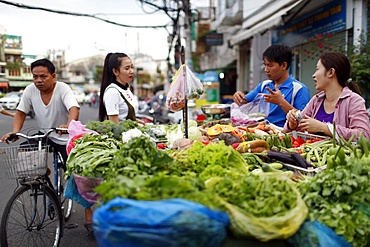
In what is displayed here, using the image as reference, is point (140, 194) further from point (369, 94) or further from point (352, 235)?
point (369, 94)

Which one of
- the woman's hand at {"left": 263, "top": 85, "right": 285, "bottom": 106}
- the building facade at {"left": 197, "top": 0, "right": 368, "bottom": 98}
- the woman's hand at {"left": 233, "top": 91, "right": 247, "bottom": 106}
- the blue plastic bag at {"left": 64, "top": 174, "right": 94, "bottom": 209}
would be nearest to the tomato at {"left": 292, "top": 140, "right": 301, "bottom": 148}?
the woman's hand at {"left": 263, "top": 85, "right": 285, "bottom": 106}

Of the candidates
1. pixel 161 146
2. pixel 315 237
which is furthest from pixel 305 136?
pixel 315 237

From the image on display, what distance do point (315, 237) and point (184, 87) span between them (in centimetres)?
226

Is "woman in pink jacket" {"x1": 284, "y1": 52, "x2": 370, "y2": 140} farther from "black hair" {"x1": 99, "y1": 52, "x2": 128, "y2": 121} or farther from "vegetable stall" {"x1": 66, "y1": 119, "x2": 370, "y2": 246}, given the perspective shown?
"black hair" {"x1": 99, "y1": 52, "x2": 128, "y2": 121}

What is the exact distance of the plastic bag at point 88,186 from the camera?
244cm

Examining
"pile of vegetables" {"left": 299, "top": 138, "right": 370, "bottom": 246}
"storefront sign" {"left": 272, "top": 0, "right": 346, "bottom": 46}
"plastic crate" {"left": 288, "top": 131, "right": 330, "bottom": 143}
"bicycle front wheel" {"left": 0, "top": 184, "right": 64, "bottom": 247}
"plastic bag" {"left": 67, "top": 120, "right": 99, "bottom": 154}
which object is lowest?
"bicycle front wheel" {"left": 0, "top": 184, "right": 64, "bottom": 247}

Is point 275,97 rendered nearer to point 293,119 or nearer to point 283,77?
point 293,119

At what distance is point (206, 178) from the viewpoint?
2.23m

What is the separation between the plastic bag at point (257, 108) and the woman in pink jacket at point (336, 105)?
3.54 ft

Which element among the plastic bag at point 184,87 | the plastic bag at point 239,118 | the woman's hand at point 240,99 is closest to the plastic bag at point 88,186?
the plastic bag at point 184,87

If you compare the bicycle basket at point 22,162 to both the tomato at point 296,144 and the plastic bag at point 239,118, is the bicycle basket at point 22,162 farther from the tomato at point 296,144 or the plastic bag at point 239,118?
the plastic bag at point 239,118

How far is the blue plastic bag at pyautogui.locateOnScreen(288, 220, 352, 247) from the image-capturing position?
5.91 ft

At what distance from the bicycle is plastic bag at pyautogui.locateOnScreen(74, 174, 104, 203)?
902 mm

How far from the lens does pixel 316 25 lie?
37.4 feet
